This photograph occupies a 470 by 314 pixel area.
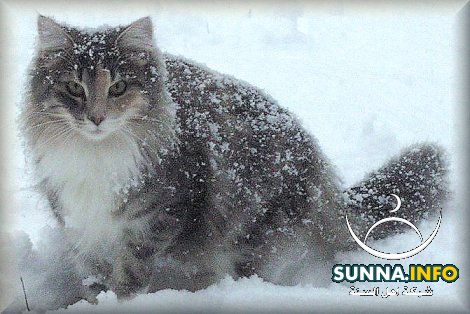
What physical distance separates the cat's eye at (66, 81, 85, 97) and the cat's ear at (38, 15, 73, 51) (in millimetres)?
161

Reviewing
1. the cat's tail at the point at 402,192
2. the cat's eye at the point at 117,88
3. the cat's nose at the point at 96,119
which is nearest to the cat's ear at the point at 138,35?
the cat's eye at the point at 117,88

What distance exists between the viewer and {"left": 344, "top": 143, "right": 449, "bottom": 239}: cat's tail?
253 centimetres

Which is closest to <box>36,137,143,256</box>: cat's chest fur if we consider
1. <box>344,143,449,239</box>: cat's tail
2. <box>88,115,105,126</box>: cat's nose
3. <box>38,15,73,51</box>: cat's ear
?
<box>88,115,105,126</box>: cat's nose

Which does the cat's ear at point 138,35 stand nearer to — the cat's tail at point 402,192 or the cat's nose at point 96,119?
the cat's nose at point 96,119

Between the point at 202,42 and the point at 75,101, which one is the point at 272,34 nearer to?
the point at 202,42

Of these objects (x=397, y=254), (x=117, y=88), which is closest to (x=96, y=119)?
(x=117, y=88)

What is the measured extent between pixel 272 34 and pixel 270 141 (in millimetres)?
515

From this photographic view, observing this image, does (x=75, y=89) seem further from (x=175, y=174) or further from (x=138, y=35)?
(x=175, y=174)

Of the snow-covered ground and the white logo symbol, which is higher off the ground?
the snow-covered ground

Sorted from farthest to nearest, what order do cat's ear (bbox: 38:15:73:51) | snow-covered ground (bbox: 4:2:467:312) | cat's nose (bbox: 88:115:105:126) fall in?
snow-covered ground (bbox: 4:2:467:312), cat's ear (bbox: 38:15:73:51), cat's nose (bbox: 88:115:105:126)

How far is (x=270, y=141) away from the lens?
2.59 m

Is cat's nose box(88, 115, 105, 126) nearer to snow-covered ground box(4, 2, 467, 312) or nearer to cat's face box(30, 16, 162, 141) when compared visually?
cat's face box(30, 16, 162, 141)

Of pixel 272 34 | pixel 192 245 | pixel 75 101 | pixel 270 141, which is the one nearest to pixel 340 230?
pixel 270 141

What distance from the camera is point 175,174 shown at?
2445mm
